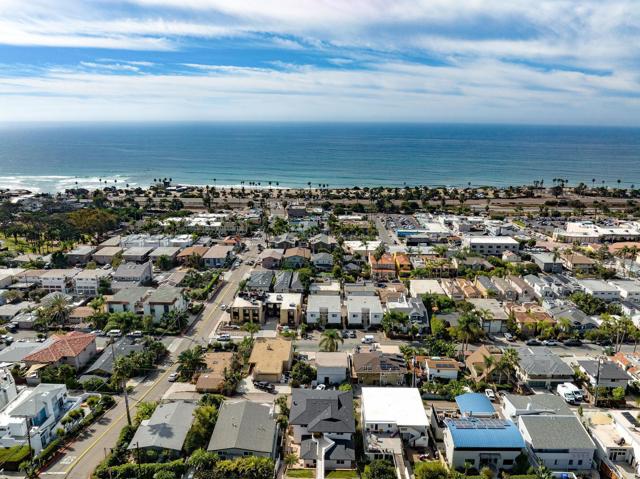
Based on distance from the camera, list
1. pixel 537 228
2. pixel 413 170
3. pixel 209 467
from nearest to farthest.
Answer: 1. pixel 209 467
2. pixel 537 228
3. pixel 413 170

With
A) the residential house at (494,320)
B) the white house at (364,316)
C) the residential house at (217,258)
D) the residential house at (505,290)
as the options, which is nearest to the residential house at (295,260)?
the residential house at (217,258)

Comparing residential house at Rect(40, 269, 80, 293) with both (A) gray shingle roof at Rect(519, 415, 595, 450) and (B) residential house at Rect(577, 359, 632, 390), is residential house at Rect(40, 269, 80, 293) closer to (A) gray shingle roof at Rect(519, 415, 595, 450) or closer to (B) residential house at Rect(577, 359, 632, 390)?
(A) gray shingle roof at Rect(519, 415, 595, 450)

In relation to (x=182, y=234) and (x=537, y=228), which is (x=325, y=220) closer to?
(x=182, y=234)

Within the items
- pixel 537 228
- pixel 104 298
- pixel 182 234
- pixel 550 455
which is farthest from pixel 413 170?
pixel 550 455

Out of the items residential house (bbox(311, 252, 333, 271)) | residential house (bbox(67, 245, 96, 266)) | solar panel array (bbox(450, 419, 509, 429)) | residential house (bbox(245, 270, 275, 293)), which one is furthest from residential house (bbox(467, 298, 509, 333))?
residential house (bbox(67, 245, 96, 266))

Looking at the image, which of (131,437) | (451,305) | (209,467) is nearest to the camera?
(209,467)

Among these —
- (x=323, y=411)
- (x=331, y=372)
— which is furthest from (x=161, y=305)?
(x=323, y=411)

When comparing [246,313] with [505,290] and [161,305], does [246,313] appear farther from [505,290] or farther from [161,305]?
[505,290]
